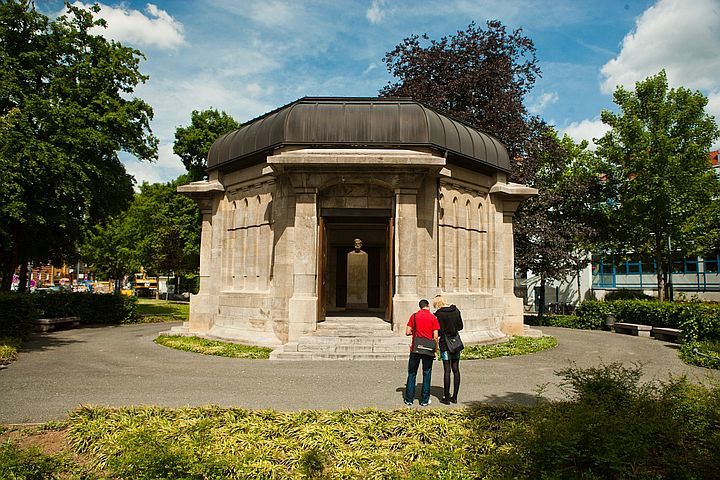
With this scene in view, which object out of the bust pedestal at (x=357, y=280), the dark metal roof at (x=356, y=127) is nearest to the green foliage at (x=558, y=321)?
the bust pedestal at (x=357, y=280)

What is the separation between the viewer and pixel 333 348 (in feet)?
44.2

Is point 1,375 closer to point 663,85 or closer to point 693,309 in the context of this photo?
point 693,309

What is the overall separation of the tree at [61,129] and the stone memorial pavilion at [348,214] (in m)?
6.61

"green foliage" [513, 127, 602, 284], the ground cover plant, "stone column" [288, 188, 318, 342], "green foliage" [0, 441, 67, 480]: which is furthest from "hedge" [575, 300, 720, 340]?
"green foliage" [0, 441, 67, 480]

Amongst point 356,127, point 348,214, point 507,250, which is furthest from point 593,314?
point 356,127

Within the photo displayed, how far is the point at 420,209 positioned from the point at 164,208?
33.6 m

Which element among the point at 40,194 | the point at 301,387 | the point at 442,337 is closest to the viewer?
the point at 442,337

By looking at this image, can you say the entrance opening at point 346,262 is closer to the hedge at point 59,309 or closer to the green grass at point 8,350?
the hedge at point 59,309

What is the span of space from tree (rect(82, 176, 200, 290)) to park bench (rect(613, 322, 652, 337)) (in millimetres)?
30267

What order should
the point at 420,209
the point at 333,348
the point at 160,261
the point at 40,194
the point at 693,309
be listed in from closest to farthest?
the point at 333,348 < the point at 420,209 < the point at 693,309 < the point at 40,194 < the point at 160,261

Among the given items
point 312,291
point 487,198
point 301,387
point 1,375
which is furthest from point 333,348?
point 487,198

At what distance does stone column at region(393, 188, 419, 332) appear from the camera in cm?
1418

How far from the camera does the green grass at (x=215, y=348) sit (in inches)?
551

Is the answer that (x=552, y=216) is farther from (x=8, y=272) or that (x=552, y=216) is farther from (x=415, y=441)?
(x=8, y=272)
